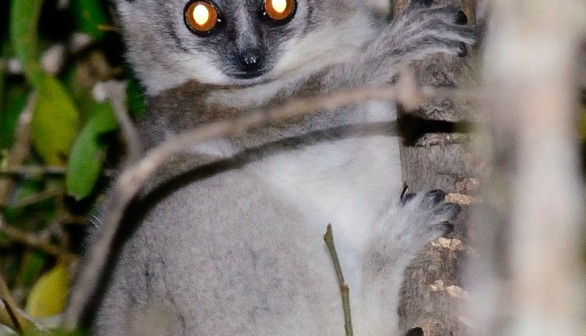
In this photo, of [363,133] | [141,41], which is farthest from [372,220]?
[141,41]

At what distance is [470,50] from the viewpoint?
8.71 ft

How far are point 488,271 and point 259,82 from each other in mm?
2560

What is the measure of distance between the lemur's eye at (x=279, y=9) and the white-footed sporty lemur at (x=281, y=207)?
0.23ft

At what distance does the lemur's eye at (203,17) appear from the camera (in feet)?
11.6

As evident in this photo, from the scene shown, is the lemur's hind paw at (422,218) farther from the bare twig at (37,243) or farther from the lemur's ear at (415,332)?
the bare twig at (37,243)

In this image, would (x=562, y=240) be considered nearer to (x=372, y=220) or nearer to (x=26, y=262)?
(x=372, y=220)

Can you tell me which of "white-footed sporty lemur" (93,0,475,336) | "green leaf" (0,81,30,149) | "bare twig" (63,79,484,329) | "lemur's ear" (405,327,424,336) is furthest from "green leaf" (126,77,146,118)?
"bare twig" (63,79,484,329)

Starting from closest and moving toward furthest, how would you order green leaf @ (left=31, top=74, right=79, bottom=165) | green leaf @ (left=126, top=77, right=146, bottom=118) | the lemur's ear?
the lemur's ear
green leaf @ (left=31, top=74, right=79, bottom=165)
green leaf @ (left=126, top=77, right=146, bottom=118)

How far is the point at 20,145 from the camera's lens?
4738 mm

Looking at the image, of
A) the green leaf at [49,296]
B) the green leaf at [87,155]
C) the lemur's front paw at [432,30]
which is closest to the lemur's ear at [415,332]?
the lemur's front paw at [432,30]

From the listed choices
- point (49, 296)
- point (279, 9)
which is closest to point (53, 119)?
point (49, 296)

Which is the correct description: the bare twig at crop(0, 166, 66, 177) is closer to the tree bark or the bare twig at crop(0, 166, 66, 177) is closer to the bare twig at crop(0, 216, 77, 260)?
the bare twig at crop(0, 216, 77, 260)

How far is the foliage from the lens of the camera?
13.9 feet

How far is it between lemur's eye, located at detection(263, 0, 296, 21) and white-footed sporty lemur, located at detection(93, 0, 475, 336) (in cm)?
7
